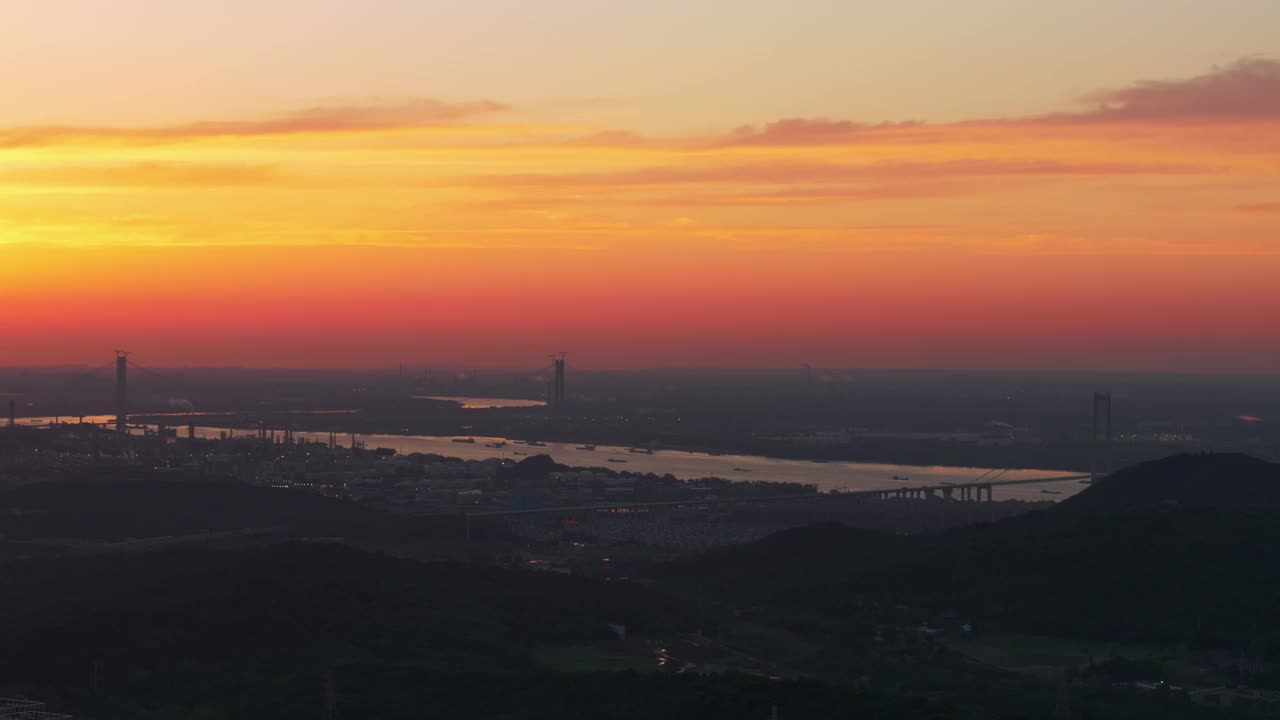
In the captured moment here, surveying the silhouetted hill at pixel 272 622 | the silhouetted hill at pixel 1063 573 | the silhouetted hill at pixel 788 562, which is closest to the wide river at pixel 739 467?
the silhouetted hill at pixel 788 562

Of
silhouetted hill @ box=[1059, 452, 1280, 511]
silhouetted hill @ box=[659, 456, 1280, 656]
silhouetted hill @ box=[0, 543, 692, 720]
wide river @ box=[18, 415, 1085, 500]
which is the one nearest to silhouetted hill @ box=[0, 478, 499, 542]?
silhouetted hill @ box=[659, 456, 1280, 656]

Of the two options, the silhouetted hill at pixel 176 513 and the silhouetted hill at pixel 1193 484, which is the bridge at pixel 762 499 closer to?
the silhouetted hill at pixel 176 513

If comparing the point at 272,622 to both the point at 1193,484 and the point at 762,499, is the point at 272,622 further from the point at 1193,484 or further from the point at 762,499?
the point at 762,499

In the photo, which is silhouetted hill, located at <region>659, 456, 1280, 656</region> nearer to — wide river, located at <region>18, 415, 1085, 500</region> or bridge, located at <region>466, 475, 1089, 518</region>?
bridge, located at <region>466, 475, 1089, 518</region>

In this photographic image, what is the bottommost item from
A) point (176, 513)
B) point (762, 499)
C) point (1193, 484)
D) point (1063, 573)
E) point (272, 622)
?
point (272, 622)

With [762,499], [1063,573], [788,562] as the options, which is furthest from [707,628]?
[762,499]

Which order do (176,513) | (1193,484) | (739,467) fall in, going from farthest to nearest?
(739,467) → (176,513) → (1193,484)
